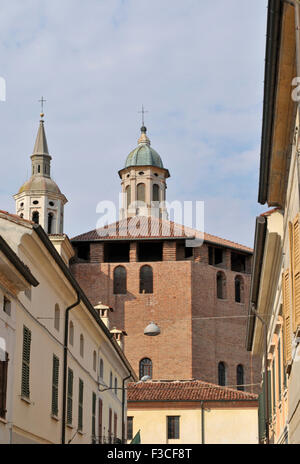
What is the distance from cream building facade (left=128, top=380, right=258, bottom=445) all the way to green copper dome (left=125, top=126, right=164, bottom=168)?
30.8m

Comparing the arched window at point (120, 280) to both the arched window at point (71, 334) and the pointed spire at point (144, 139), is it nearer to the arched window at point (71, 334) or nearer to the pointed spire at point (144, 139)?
the pointed spire at point (144, 139)

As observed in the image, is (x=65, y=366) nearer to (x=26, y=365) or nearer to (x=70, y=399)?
(x=70, y=399)

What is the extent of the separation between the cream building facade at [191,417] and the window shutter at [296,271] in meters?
34.4

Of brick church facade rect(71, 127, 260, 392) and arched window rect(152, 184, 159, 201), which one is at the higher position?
arched window rect(152, 184, 159, 201)

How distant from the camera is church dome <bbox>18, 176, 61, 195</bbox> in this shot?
5116 cm

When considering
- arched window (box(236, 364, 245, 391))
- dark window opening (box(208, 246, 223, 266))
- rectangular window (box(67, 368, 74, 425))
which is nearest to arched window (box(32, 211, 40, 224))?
dark window opening (box(208, 246, 223, 266))

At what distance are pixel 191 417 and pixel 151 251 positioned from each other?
1921 cm

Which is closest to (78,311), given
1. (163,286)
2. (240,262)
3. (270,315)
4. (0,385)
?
(270,315)

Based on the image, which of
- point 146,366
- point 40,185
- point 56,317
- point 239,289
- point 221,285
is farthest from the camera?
point 239,289

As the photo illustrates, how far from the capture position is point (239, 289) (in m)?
61.4

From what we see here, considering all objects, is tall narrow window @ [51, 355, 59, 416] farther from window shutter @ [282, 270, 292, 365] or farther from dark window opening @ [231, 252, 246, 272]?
dark window opening @ [231, 252, 246, 272]

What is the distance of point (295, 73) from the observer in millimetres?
9367

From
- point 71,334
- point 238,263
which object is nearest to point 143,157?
point 238,263

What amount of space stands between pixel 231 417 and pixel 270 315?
26.3 meters
